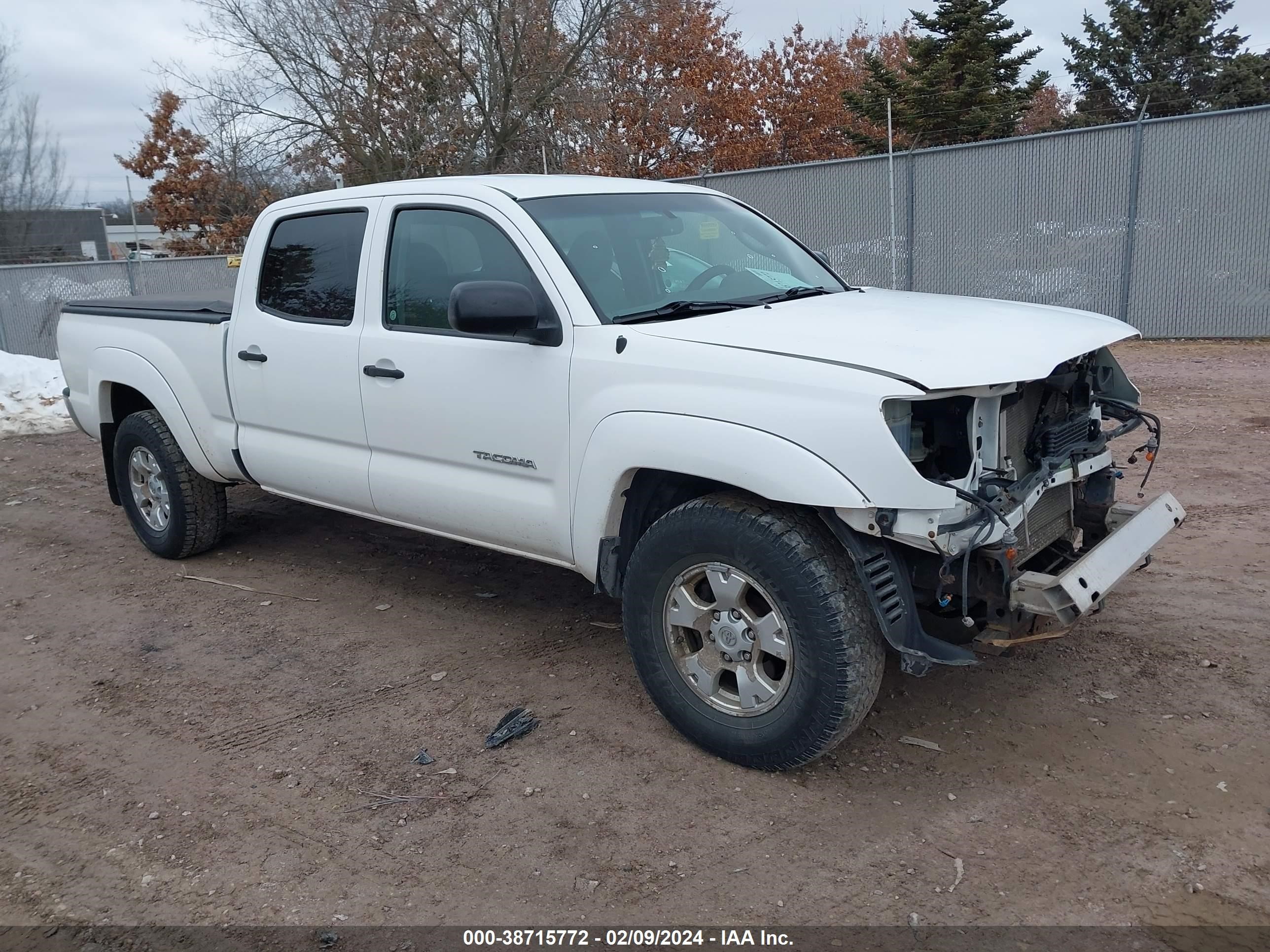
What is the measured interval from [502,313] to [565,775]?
1.66m

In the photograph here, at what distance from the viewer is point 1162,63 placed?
30188mm

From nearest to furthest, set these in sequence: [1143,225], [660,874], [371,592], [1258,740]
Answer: [660,874], [1258,740], [371,592], [1143,225]

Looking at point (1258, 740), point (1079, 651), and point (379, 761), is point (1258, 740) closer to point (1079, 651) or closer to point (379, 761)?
point (1079, 651)

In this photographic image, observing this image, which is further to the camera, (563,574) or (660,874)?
(563,574)

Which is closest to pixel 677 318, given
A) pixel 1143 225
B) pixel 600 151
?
pixel 1143 225

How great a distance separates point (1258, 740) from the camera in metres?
3.66

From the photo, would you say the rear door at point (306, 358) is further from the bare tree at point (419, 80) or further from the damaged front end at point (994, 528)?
the bare tree at point (419, 80)

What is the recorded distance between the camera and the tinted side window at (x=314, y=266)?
4941mm

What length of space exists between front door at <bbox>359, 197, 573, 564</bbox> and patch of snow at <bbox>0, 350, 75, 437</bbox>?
24.8 feet

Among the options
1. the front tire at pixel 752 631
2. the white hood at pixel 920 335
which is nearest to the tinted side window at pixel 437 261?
the white hood at pixel 920 335

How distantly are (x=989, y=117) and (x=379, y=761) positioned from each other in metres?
27.8

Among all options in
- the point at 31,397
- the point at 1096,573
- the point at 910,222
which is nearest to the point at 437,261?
the point at 1096,573

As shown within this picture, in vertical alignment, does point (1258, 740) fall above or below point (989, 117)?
below

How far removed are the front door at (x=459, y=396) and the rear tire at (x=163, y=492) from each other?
1.79 metres
